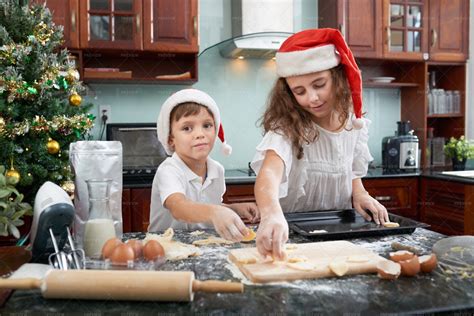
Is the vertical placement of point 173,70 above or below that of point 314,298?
above

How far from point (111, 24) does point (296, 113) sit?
5.48 ft

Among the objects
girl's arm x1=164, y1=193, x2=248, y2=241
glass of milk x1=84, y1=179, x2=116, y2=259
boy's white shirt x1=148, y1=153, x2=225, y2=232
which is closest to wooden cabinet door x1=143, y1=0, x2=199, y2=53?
boy's white shirt x1=148, y1=153, x2=225, y2=232

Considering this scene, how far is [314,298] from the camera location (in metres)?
0.79

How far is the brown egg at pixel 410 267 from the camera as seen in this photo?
2.90 feet

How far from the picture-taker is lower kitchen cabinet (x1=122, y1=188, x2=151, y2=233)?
8.20 feet

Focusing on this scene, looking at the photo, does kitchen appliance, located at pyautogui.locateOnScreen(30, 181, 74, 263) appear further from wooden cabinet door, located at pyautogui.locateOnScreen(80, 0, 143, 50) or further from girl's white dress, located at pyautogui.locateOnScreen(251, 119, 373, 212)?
wooden cabinet door, located at pyautogui.locateOnScreen(80, 0, 143, 50)

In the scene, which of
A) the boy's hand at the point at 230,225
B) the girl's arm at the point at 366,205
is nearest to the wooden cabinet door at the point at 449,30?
the girl's arm at the point at 366,205

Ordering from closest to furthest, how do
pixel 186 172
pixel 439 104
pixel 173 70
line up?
pixel 186 172 < pixel 173 70 < pixel 439 104

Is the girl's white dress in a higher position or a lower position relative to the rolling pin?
higher

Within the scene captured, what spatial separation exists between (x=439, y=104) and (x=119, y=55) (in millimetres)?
2325

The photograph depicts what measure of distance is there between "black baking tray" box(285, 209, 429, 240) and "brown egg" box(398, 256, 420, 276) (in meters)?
0.33

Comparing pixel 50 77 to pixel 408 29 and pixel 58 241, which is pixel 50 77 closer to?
pixel 58 241

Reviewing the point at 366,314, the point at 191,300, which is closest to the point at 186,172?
the point at 191,300

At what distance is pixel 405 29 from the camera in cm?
315
